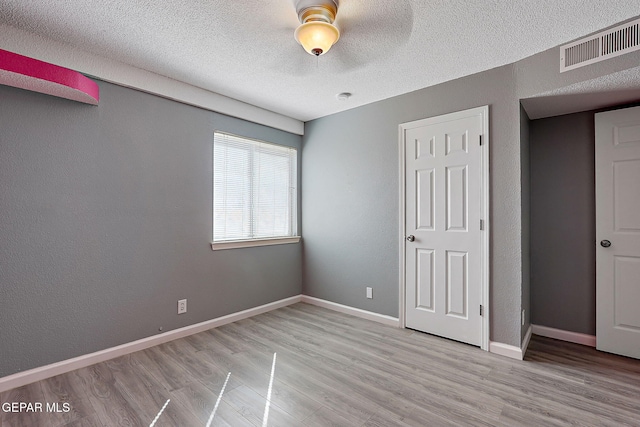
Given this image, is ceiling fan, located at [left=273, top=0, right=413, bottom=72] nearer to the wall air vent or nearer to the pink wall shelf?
the wall air vent

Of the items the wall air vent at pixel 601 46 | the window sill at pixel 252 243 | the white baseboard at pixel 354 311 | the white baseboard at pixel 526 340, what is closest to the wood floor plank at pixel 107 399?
the window sill at pixel 252 243

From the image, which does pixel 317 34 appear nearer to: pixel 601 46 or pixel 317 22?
pixel 317 22

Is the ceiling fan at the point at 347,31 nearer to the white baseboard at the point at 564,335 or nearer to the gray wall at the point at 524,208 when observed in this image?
the gray wall at the point at 524,208

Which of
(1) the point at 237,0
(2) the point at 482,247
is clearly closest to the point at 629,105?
(2) the point at 482,247

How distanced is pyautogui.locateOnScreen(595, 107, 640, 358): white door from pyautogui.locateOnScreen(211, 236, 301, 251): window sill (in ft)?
10.5

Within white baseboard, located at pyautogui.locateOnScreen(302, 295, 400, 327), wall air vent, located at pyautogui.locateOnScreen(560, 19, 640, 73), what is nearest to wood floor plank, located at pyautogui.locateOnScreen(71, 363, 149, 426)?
white baseboard, located at pyautogui.locateOnScreen(302, 295, 400, 327)

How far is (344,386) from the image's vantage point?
2.15 m

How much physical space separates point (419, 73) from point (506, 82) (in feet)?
2.39

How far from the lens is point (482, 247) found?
2.73 m

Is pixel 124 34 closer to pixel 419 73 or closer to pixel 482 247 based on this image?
pixel 419 73

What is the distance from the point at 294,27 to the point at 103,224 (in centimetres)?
219

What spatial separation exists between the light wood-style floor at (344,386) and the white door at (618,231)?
0.23 meters

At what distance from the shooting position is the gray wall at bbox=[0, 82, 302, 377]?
2172 millimetres

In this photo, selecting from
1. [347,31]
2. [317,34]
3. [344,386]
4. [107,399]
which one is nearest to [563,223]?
[344,386]
